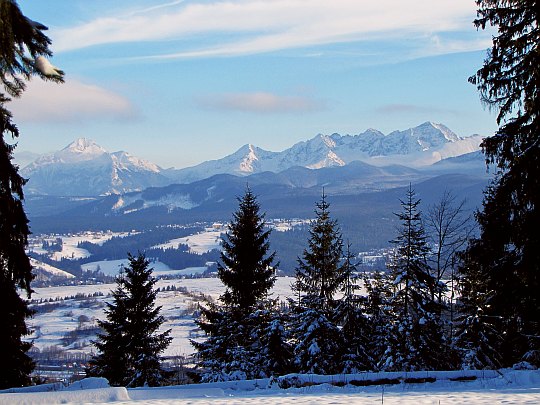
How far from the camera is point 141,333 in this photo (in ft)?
81.4

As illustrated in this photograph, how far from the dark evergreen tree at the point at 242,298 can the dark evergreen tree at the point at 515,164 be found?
10185 mm

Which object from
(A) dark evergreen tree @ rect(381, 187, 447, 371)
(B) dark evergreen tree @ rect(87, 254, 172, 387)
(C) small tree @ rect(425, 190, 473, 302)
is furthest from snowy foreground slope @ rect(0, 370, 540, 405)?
(B) dark evergreen tree @ rect(87, 254, 172, 387)

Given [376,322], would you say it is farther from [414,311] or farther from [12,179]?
[12,179]

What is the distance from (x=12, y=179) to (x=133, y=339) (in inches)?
536

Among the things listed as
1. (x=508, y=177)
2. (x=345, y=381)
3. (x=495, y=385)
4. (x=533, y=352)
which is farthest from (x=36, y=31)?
(x=533, y=352)

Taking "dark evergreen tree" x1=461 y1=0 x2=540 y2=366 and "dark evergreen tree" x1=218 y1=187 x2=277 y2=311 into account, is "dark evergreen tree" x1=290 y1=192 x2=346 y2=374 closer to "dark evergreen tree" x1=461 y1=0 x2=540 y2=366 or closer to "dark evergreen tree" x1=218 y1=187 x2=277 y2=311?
"dark evergreen tree" x1=218 y1=187 x2=277 y2=311

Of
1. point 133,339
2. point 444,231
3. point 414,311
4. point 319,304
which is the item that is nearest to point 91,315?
point 133,339

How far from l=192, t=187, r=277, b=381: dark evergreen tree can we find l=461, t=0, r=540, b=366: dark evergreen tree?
10185 millimetres

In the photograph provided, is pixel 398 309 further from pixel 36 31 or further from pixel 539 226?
pixel 36 31

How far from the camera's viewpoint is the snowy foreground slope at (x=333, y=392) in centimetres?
1023

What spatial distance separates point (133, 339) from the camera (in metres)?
24.6

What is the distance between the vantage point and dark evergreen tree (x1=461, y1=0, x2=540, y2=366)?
12734 millimetres

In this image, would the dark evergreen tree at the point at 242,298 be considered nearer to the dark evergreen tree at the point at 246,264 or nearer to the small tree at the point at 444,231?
the dark evergreen tree at the point at 246,264

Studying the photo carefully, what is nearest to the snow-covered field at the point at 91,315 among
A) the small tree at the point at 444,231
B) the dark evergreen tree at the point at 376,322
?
the dark evergreen tree at the point at 376,322
